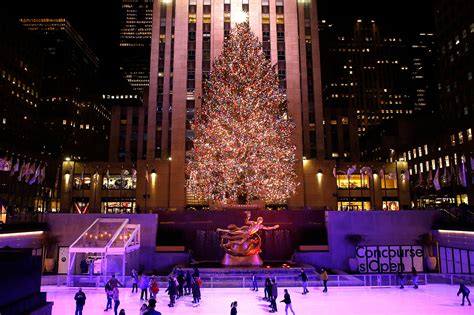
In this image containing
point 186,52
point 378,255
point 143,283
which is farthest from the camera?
point 186,52

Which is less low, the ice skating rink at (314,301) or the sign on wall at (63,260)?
the sign on wall at (63,260)

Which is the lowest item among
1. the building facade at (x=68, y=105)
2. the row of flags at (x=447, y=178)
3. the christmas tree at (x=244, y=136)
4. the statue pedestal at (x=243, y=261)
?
the statue pedestal at (x=243, y=261)

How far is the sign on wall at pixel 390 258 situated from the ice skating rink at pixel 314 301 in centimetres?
967

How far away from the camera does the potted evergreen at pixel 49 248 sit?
31359 millimetres

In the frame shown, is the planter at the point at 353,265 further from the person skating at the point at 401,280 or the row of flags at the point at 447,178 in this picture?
the row of flags at the point at 447,178

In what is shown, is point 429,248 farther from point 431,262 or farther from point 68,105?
point 68,105

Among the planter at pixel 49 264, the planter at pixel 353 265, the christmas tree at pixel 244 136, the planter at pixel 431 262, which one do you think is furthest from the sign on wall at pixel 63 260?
the planter at pixel 431 262

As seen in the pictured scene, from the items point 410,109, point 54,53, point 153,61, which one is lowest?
point 153,61

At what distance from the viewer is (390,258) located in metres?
33.8

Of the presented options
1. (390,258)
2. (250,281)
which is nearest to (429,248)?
(390,258)

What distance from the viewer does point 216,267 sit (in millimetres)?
28781

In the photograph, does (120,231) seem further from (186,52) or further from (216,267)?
(186,52)

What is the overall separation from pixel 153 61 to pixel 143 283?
4419 cm

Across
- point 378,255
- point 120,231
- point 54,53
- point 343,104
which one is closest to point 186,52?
point 120,231
